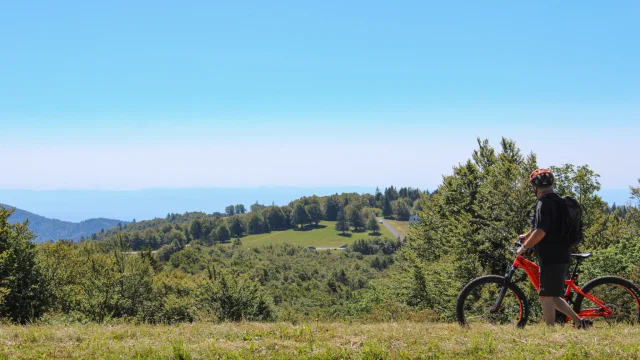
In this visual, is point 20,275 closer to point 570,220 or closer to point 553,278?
point 553,278

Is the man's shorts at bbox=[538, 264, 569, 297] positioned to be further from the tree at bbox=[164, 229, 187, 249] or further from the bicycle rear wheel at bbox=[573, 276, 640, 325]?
the tree at bbox=[164, 229, 187, 249]

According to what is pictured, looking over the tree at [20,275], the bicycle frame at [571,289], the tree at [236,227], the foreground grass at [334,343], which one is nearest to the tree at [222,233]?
the tree at [236,227]

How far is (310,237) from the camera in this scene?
183125mm

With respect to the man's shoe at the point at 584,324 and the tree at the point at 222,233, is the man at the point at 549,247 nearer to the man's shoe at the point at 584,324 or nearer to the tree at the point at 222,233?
the man's shoe at the point at 584,324

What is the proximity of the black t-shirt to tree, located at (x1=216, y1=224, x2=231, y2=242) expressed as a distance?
193 metres

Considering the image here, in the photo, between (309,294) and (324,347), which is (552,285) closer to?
(324,347)

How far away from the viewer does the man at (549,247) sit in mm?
5785

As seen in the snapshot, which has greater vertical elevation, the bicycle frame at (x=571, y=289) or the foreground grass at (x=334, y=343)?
the bicycle frame at (x=571, y=289)

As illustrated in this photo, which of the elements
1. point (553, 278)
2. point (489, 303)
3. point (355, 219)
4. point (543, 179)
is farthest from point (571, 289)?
point (355, 219)

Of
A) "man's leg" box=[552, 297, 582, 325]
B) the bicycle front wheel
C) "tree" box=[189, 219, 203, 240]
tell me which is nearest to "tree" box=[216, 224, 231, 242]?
"tree" box=[189, 219, 203, 240]

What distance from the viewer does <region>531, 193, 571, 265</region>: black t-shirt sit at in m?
5.77

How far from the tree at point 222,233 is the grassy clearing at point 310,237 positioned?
32.8 feet

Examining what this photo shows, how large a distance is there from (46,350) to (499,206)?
72.5 feet

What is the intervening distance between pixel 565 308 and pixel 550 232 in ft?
4.70
